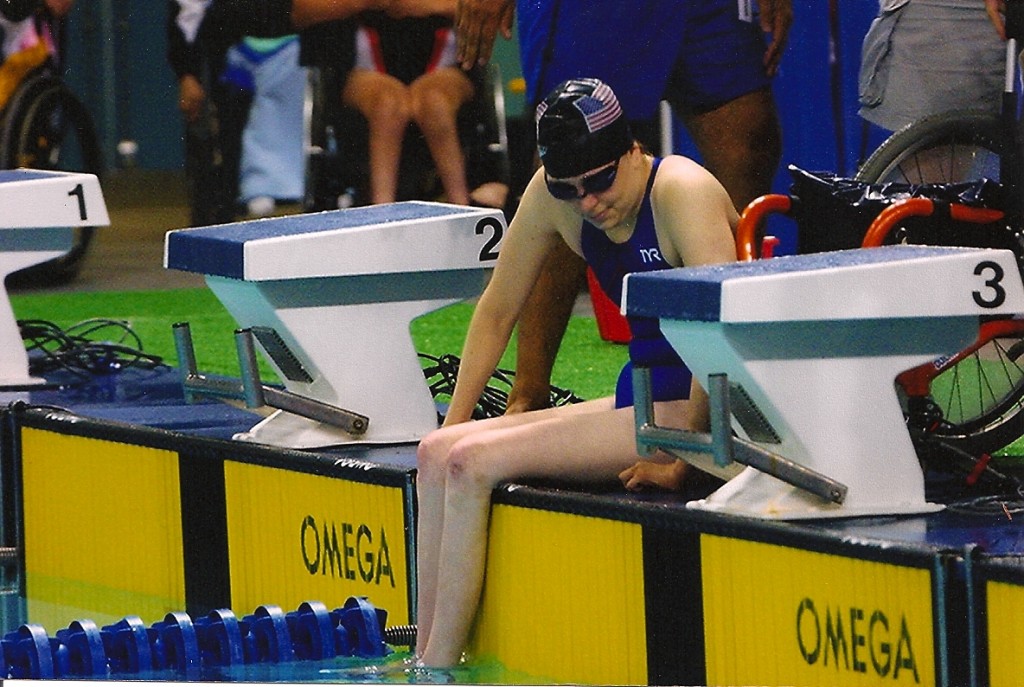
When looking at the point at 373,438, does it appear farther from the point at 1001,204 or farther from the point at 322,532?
the point at 1001,204

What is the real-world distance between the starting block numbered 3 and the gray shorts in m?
0.84

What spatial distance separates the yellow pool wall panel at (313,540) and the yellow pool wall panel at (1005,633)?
1342 millimetres

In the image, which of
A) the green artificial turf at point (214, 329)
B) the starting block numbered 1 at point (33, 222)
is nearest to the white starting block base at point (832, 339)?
the green artificial turf at point (214, 329)

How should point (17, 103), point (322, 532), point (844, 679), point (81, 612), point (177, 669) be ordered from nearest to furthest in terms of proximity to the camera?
point (844, 679)
point (177, 669)
point (322, 532)
point (81, 612)
point (17, 103)

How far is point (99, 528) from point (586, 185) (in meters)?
1.80

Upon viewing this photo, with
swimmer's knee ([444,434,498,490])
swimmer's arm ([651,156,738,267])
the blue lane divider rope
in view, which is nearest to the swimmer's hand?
swimmer's knee ([444,434,498,490])

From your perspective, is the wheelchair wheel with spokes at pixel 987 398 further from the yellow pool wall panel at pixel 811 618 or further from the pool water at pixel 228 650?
the pool water at pixel 228 650

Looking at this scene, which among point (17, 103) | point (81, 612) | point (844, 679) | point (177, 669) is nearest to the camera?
point (844, 679)

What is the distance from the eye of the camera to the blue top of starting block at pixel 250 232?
13.9ft

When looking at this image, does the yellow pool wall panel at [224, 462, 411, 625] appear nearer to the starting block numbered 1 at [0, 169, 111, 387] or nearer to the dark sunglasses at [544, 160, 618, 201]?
the dark sunglasses at [544, 160, 618, 201]

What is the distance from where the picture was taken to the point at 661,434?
327 centimetres

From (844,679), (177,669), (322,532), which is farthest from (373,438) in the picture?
(844,679)

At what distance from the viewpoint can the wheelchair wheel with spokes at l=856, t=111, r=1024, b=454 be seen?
3.73m

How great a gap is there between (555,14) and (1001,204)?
111cm
